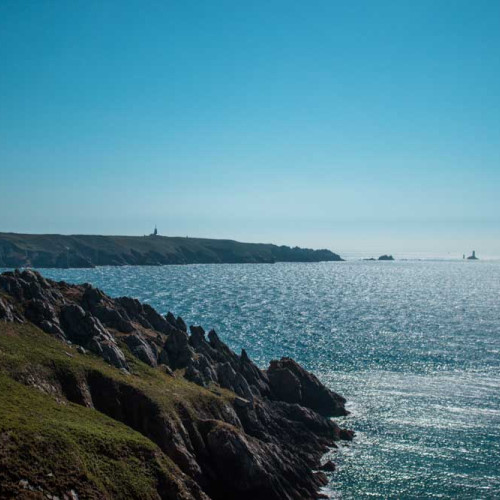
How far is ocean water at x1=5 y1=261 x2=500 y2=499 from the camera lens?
169ft

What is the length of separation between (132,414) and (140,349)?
14271 mm

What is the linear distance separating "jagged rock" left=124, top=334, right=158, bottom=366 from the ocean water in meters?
22.5

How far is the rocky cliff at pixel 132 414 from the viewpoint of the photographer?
110 feet

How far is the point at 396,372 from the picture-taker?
90562 millimetres

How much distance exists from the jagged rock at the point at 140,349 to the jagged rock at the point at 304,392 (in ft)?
67.7

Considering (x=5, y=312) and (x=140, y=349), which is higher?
(x=5, y=312)

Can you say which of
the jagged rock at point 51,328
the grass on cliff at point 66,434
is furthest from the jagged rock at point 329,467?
the jagged rock at point 51,328

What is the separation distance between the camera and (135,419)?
4372 centimetres

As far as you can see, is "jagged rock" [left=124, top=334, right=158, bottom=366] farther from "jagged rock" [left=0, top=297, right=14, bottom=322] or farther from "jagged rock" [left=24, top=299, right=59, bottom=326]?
"jagged rock" [left=0, top=297, right=14, bottom=322]

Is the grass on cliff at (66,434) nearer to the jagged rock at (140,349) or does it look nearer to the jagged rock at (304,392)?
the jagged rock at (140,349)

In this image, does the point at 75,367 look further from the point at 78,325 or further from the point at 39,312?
the point at 39,312

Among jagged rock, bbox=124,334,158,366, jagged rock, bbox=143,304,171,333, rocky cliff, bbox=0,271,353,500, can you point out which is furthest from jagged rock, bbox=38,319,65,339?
jagged rock, bbox=143,304,171,333

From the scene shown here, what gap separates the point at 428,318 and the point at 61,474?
13458 centimetres

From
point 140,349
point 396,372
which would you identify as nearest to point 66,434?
point 140,349
